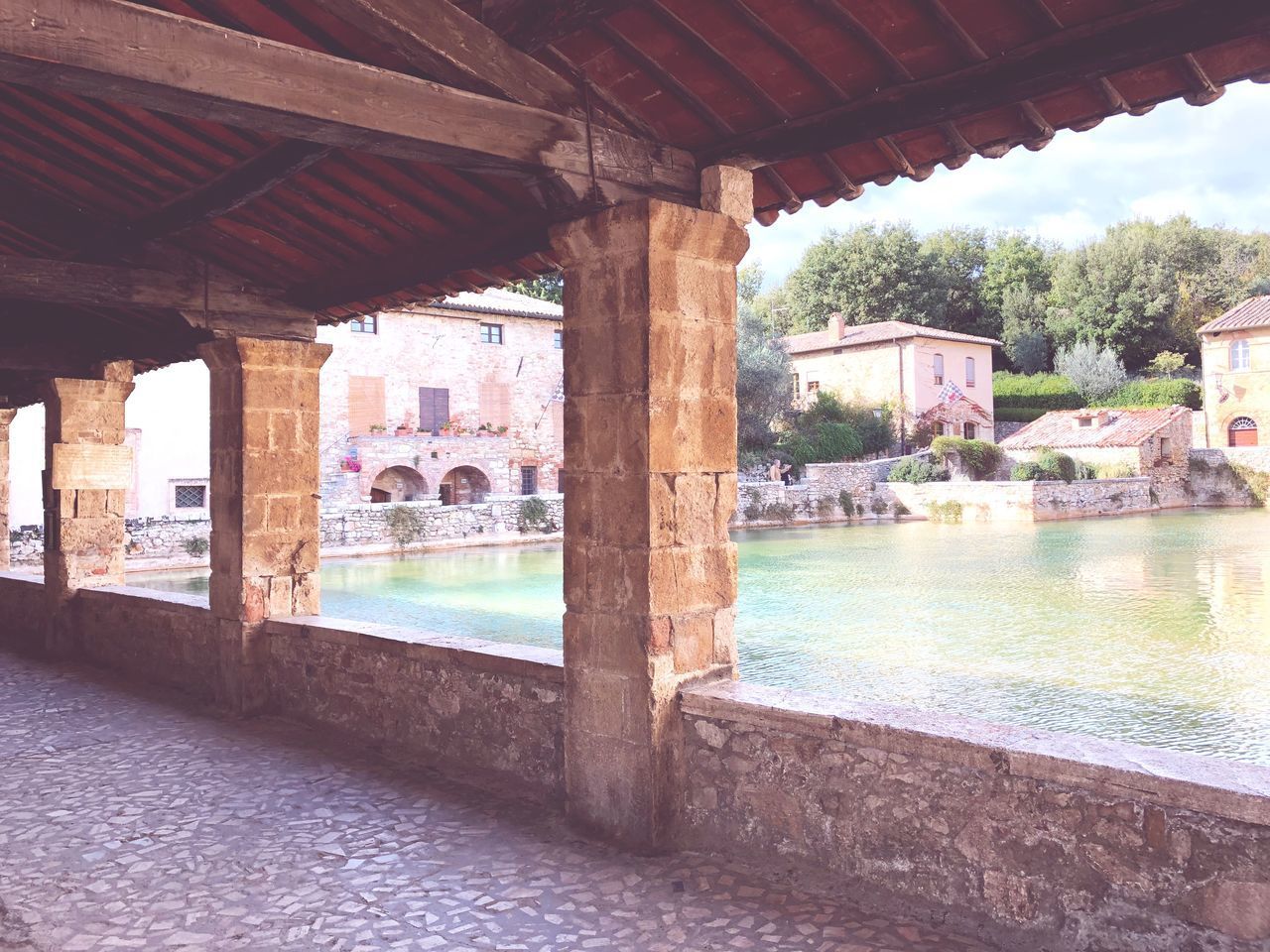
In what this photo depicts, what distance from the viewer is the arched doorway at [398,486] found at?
24.3m

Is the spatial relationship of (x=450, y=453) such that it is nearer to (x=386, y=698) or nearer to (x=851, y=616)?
(x=851, y=616)

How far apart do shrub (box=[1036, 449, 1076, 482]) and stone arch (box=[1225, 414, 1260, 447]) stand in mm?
8546

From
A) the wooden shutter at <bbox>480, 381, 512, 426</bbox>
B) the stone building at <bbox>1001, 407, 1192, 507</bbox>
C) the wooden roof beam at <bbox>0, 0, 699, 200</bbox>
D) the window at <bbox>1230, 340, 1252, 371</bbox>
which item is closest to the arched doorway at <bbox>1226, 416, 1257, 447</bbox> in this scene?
the window at <bbox>1230, 340, 1252, 371</bbox>

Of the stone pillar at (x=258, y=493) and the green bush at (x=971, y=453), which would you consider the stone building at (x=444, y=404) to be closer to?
the green bush at (x=971, y=453)

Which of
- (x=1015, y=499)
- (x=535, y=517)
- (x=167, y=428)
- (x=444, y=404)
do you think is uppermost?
(x=444, y=404)

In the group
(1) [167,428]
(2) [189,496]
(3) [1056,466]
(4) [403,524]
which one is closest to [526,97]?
(4) [403,524]

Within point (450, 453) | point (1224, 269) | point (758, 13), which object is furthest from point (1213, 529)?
point (758, 13)

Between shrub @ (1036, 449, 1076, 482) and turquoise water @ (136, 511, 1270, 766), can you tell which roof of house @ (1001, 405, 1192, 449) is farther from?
turquoise water @ (136, 511, 1270, 766)

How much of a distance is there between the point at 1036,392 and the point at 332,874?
37524mm

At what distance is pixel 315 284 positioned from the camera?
542 centimetres

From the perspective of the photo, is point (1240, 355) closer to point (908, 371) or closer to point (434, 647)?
point (908, 371)

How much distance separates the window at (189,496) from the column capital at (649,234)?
1919cm

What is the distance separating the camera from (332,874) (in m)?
3.29

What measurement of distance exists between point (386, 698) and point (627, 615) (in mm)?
1788
